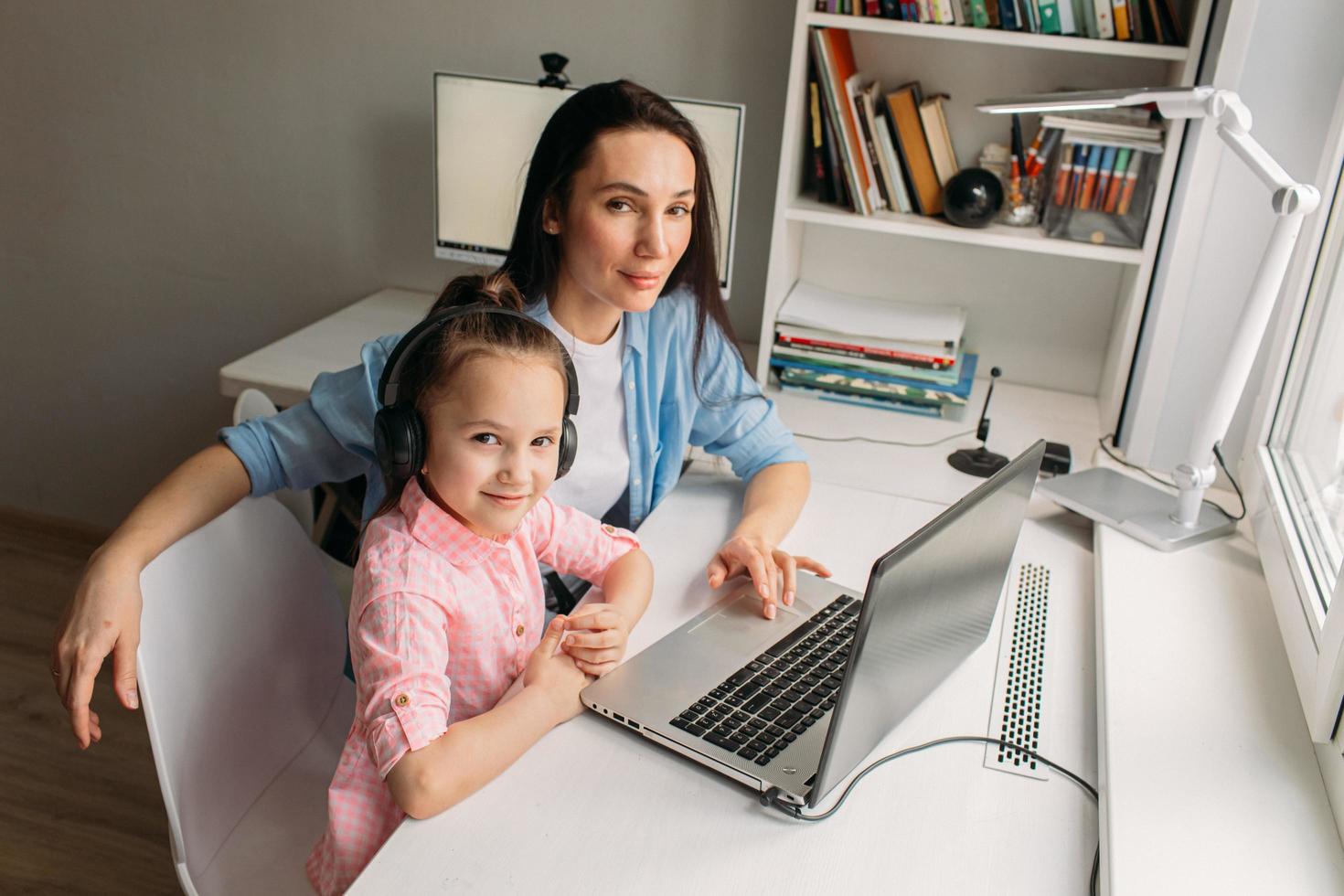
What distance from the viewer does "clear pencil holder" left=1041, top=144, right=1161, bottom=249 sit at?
6.01ft

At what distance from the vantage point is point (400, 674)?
0.97m

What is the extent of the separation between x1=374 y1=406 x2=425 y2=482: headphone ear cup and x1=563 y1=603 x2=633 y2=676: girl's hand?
228 mm

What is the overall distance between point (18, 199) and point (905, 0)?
208cm

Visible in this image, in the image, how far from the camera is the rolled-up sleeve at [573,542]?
4.14ft

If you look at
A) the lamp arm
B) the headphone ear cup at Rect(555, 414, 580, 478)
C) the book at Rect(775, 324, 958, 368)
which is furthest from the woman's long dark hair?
the lamp arm

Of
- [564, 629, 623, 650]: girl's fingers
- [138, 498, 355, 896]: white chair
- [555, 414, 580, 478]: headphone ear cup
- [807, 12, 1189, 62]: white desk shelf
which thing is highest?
[807, 12, 1189, 62]: white desk shelf

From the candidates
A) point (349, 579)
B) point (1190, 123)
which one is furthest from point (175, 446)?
point (1190, 123)

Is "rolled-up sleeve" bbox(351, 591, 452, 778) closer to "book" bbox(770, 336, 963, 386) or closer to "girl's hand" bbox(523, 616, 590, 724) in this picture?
"girl's hand" bbox(523, 616, 590, 724)

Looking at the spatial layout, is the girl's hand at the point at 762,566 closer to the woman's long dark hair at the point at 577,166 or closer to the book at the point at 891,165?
the woman's long dark hair at the point at 577,166

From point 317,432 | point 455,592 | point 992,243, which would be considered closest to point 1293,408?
point 992,243

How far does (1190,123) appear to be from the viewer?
1.75 meters

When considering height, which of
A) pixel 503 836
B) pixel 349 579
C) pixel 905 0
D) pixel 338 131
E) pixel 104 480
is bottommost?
pixel 104 480

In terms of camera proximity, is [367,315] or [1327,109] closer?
[1327,109]

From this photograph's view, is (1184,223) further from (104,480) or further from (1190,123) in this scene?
(104,480)
